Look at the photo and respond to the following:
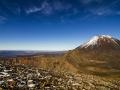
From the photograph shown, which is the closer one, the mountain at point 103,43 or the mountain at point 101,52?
the mountain at point 101,52

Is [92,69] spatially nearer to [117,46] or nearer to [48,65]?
[48,65]

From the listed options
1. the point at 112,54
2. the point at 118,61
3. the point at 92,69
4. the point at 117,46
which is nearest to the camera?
the point at 92,69

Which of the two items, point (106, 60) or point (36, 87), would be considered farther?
point (106, 60)

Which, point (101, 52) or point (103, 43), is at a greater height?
point (103, 43)

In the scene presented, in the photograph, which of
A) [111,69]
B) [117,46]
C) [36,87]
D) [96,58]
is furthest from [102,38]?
[36,87]

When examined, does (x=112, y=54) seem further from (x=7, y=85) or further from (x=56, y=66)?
(x=7, y=85)

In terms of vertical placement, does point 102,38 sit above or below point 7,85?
above

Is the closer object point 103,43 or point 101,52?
point 101,52

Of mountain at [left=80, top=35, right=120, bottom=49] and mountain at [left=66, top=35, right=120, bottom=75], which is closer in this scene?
mountain at [left=66, top=35, right=120, bottom=75]

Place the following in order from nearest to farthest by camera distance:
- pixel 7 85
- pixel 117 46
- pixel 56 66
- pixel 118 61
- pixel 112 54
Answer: pixel 7 85 < pixel 56 66 < pixel 118 61 < pixel 112 54 < pixel 117 46
